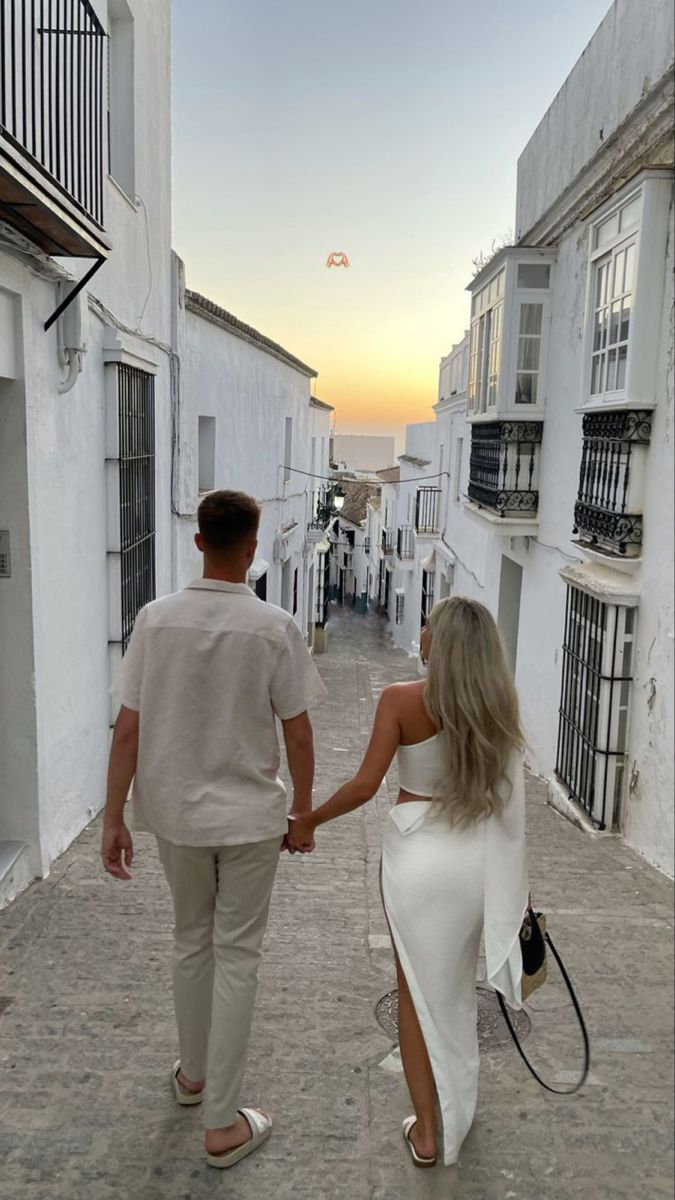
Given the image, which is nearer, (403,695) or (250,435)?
(403,695)

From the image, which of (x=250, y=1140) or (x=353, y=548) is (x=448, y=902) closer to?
(x=250, y=1140)

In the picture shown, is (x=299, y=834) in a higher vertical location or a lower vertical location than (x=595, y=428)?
lower

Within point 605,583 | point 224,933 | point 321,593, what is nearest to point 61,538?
point 224,933

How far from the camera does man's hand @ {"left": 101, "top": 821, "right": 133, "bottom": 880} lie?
2646mm

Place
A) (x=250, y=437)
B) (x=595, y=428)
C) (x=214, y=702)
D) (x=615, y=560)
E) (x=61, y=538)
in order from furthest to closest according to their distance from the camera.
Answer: (x=250, y=437) → (x=595, y=428) → (x=615, y=560) → (x=61, y=538) → (x=214, y=702)

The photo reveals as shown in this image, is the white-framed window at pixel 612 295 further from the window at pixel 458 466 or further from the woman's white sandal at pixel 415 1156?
the window at pixel 458 466

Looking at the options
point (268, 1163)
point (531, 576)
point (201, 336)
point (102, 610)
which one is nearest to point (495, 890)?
point (268, 1163)

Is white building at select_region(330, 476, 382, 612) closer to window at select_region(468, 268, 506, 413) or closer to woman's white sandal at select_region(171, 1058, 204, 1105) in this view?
window at select_region(468, 268, 506, 413)

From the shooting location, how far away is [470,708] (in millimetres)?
2287

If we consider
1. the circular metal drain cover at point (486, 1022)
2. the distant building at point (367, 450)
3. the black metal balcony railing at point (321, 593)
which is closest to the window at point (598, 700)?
the circular metal drain cover at point (486, 1022)

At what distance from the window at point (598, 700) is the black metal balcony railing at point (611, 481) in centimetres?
47

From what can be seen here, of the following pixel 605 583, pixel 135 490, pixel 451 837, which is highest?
pixel 135 490

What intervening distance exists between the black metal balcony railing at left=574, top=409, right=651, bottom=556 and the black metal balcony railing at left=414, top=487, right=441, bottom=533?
12.7m

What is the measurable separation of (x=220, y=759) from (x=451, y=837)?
0.66m
